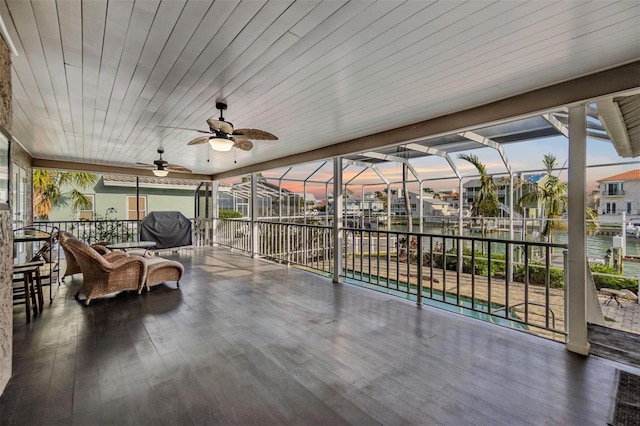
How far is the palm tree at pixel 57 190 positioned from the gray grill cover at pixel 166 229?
12.7 feet

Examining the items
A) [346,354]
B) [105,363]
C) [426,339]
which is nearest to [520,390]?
[426,339]

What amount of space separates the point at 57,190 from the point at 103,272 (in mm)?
9001

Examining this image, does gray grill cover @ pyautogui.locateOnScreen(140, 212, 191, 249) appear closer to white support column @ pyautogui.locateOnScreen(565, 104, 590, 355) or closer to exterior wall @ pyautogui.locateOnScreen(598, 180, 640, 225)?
white support column @ pyautogui.locateOnScreen(565, 104, 590, 355)

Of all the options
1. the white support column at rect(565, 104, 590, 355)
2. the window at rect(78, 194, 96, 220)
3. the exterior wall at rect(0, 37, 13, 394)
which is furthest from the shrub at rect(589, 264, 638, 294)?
the window at rect(78, 194, 96, 220)

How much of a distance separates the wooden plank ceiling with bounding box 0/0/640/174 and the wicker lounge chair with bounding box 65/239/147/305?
177 centimetres

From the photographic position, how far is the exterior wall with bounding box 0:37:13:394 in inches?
75.7

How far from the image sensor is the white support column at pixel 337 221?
502 centimetres

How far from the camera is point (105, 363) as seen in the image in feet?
7.63

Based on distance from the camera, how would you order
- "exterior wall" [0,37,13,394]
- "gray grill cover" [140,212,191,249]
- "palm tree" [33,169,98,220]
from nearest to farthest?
"exterior wall" [0,37,13,394] < "gray grill cover" [140,212,191,249] < "palm tree" [33,169,98,220]

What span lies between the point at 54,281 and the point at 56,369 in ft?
12.6

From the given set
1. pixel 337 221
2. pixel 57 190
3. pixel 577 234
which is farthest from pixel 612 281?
pixel 57 190

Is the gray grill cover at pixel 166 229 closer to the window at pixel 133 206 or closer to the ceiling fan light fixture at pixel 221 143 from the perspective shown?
the window at pixel 133 206

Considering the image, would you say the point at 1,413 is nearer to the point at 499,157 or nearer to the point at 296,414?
the point at 296,414

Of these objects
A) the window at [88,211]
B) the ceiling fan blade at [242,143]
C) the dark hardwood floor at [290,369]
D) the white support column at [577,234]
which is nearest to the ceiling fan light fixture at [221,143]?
the ceiling fan blade at [242,143]
